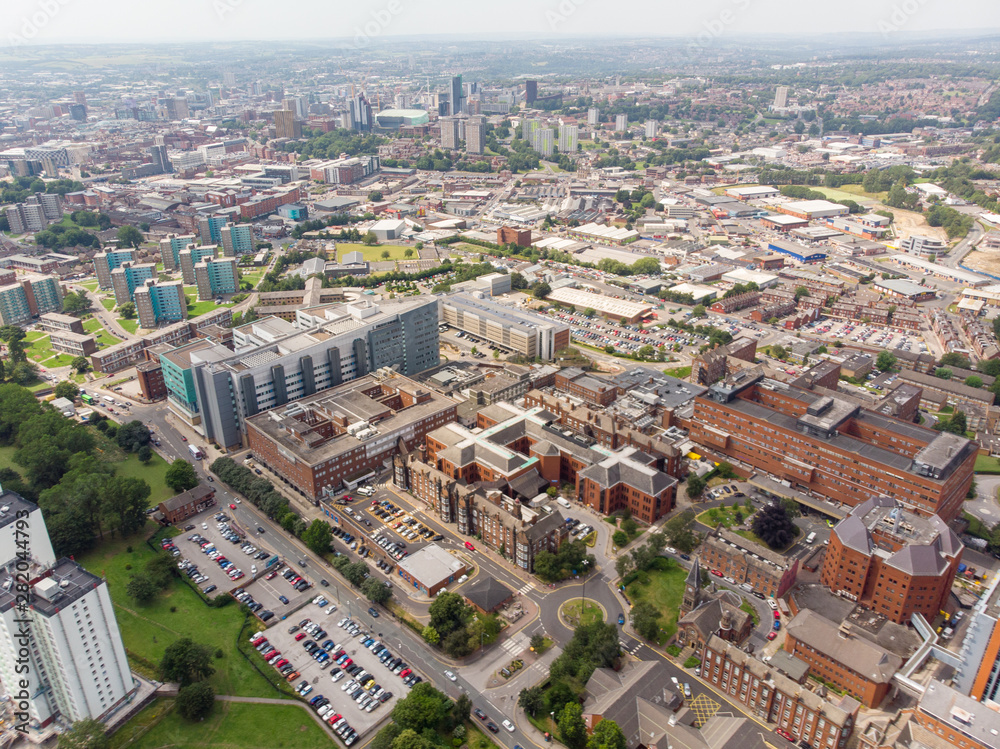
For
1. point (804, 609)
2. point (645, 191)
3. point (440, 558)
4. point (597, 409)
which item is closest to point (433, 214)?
point (645, 191)

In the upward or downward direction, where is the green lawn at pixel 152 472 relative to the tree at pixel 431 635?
downward

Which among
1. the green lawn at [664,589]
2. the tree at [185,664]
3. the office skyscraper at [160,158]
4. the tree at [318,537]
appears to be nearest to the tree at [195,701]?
the tree at [185,664]

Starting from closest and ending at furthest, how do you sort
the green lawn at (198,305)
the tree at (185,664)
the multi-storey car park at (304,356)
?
1. the tree at (185,664)
2. the multi-storey car park at (304,356)
3. the green lawn at (198,305)

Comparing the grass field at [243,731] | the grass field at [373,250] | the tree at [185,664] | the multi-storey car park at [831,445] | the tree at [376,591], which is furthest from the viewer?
the grass field at [373,250]

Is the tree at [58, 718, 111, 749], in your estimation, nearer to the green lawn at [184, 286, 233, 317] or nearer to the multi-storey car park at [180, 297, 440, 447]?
the multi-storey car park at [180, 297, 440, 447]

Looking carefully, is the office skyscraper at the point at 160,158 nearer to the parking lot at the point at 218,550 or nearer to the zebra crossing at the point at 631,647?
the parking lot at the point at 218,550

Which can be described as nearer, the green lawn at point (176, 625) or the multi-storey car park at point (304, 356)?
the green lawn at point (176, 625)

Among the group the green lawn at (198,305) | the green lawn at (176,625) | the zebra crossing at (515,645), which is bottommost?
the green lawn at (198,305)
